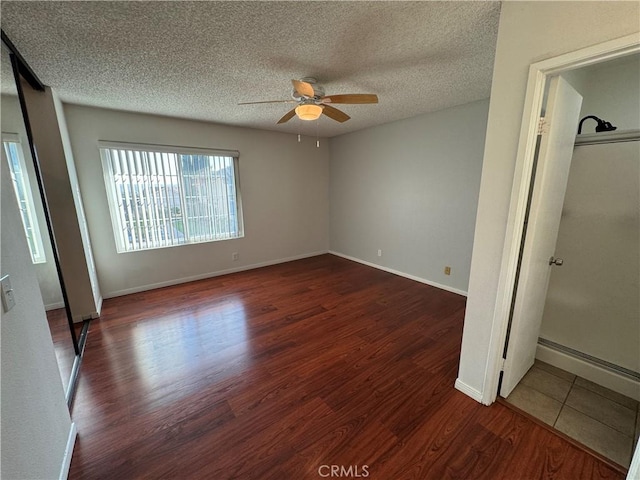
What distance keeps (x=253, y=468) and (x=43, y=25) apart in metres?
2.74

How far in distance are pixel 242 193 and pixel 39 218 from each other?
103 inches

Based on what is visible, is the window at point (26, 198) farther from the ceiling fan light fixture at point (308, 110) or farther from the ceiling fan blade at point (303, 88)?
the ceiling fan light fixture at point (308, 110)

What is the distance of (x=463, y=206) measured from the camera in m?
3.26

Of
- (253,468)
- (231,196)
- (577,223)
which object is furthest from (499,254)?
(231,196)

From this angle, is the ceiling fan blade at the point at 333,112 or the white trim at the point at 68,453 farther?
the ceiling fan blade at the point at 333,112

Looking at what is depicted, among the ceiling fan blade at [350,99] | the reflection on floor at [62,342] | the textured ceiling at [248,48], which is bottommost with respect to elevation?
the reflection on floor at [62,342]

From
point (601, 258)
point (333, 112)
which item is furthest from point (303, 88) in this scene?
point (601, 258)

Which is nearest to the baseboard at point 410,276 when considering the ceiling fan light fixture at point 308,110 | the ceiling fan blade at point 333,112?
the ceiling fan blade at point 333,112

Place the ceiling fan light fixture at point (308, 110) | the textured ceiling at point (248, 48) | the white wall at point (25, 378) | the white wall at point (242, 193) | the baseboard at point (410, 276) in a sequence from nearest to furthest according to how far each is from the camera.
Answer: the white wall at point (25, 378)
the textured ceiling at point (248, 48)
the ceiling fan light fixture at point (308, 110)
the white wall at point (242, 193)
the baseboard at point (410, 276)

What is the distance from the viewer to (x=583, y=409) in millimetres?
1662

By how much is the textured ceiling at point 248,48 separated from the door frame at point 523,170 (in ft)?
1.76

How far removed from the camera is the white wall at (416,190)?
10.5 ft

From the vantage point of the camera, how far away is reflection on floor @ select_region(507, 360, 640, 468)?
1448 mm

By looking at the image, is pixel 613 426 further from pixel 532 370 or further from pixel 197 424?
pixel 197 424
